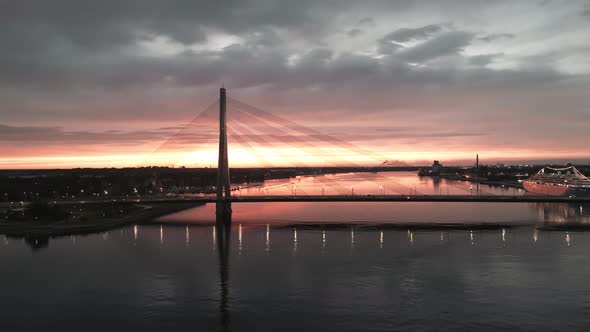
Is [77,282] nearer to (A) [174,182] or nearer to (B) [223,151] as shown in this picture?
(B) [223,151]

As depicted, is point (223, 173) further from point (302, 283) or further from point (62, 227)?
point (302, 283)

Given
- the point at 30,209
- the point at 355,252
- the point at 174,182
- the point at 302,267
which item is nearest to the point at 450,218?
the point at 355,252

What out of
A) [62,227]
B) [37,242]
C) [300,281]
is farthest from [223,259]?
[62,227]

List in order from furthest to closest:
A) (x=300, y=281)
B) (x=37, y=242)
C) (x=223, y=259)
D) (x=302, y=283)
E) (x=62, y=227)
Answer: (x=62, y=227)
(x=37, y=242)
(x=223, y=259)
(x=300, y=281)
(x=302, y=283)

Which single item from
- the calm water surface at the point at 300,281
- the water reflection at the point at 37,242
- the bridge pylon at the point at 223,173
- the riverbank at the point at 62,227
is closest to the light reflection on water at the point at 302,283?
the calm water surface at the point at 300,281

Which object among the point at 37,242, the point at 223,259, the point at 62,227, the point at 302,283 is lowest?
the point at 302,283

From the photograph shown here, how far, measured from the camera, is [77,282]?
24.1 m

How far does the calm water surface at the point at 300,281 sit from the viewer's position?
17953 mm

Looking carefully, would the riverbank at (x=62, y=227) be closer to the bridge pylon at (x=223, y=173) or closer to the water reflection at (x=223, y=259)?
the bridge pylon at (x=223, y=173)

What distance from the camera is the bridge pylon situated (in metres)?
48.1

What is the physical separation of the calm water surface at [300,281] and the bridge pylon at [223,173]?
23.1ft

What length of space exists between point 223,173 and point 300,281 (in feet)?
90.6

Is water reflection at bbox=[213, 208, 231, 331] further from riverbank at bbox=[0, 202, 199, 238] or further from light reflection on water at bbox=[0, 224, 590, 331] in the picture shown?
riverbank at bbox=[0, 202, 199, 238]

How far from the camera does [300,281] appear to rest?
23.7 m
